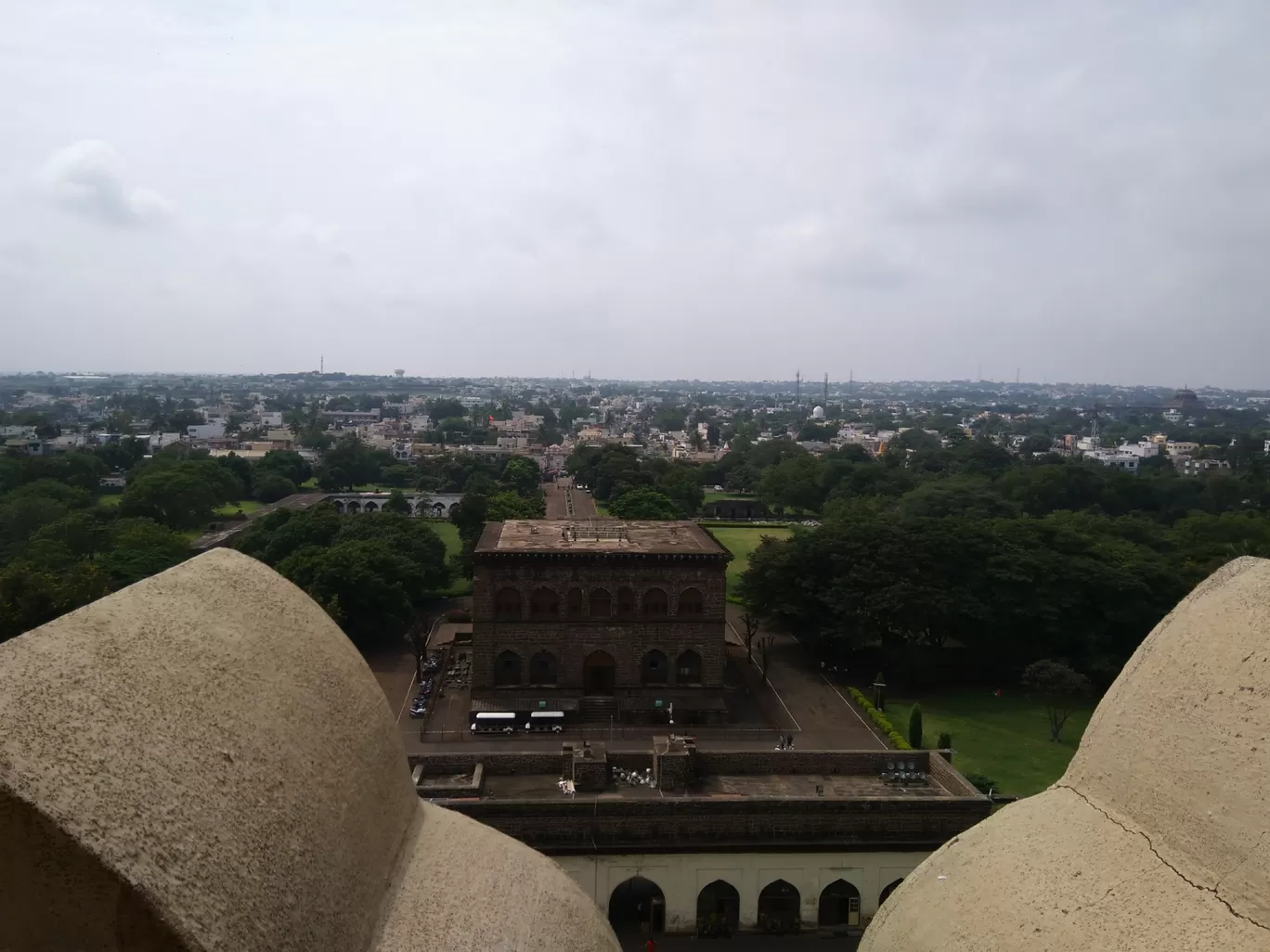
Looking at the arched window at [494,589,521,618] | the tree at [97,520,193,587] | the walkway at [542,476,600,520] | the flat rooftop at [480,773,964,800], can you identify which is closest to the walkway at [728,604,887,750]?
the flat rooftop at [480,773,964,800]

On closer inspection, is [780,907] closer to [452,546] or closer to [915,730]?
[915,730]

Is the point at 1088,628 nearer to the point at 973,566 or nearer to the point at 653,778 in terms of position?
the point at 973,566

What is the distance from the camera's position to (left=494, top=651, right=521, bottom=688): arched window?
29438mm

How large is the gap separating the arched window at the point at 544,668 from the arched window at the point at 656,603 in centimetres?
366

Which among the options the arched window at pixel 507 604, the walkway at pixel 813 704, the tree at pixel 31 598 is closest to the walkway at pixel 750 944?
the walkway at pixel 813 704

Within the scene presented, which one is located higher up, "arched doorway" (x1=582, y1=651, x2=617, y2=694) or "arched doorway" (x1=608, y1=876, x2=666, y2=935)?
"arched doorway" (x1=582, y1=651, x2=617, y2=694)

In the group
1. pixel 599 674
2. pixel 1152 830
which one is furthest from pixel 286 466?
pixel 1152 830

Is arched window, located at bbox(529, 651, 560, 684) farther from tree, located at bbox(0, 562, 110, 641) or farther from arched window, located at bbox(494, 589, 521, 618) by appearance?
tree, located at bbox(0, 562, 110, 641)

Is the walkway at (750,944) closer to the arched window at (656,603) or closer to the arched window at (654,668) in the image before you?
the arched window at (654,668)

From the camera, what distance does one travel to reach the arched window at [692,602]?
2967 centimetres

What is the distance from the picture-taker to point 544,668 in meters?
29.7

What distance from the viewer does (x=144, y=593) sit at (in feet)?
28.3

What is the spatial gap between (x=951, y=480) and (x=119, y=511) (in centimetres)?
5997

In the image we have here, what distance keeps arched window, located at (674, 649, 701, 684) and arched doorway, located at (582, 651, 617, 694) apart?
7.47 feet
